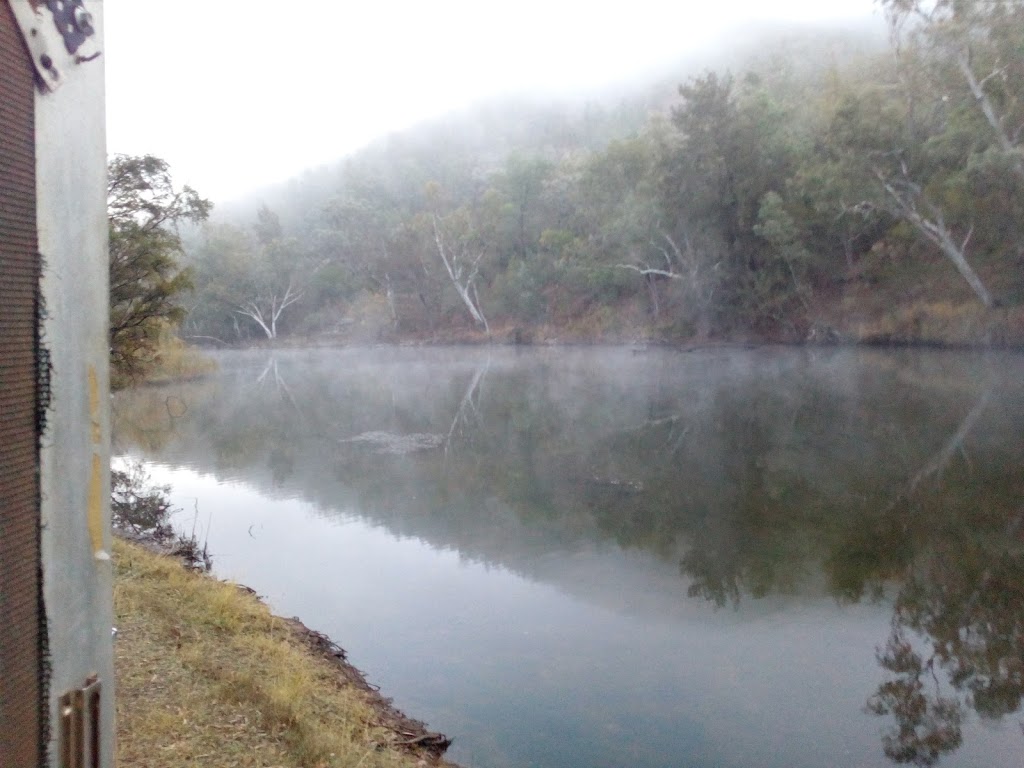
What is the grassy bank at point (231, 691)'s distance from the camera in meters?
4.36

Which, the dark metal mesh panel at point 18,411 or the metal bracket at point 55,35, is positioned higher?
the metal bracket at point 55,35

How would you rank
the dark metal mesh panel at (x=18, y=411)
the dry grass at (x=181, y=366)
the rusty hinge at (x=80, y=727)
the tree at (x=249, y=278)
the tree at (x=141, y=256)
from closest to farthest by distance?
the dark metal mesh panel at (x=18, y=411)
the rusty hinge at (x=80, y=727)
the tree at (x=141, y=256)
the dry grass at (x=181, y=366)
the tree at (x=249, y=278)

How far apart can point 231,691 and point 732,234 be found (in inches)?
1562

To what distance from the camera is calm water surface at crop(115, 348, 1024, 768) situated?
6.46 meters

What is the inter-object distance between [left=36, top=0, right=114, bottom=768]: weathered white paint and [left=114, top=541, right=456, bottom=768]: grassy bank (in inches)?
90.1

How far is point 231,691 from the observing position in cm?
515

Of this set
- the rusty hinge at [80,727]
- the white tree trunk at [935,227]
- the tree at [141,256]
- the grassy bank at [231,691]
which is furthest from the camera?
the white tree trunk at [935,227]

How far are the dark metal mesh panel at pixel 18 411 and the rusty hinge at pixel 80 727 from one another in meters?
0.07

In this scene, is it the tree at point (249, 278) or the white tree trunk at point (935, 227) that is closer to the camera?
the white tree trunk at point (935, 227)

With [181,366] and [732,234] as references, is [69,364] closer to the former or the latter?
[181,366]

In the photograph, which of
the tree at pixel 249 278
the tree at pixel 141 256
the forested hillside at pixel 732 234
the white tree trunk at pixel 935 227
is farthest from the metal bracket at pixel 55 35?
the tree at pixel 249 278

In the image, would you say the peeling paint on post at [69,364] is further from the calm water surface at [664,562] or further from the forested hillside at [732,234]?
the forested hillside at [732,234]

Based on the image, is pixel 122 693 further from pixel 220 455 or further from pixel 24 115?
pixel 220 455

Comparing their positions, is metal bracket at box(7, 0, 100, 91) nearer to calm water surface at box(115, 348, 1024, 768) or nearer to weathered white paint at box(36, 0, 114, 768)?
weathered white paint at box(36, 0, 114, 768)
